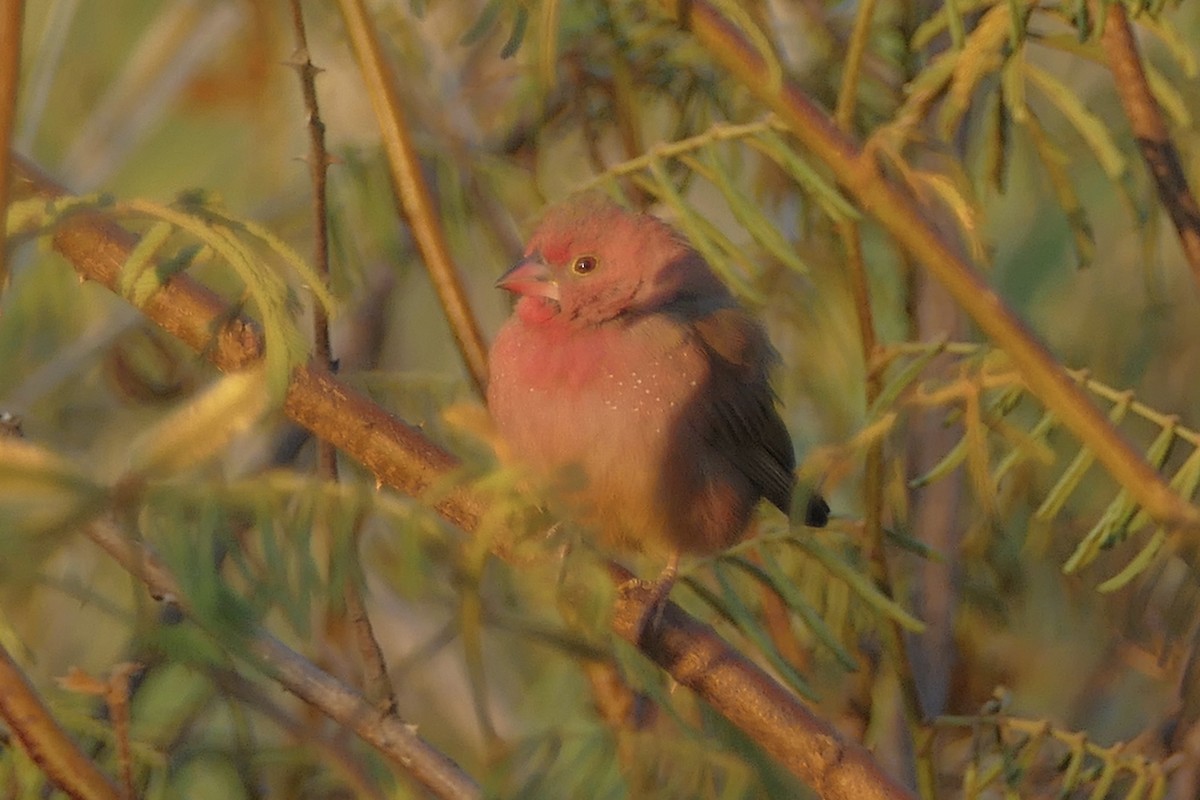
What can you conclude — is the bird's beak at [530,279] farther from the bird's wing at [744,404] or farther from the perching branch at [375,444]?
the perching branch at [375,444]

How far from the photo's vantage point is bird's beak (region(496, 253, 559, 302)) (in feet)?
10.6

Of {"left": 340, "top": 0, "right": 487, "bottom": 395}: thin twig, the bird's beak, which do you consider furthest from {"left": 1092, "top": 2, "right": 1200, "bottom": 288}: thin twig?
the bird's beak

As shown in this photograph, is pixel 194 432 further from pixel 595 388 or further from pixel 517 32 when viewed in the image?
pixel 595 388

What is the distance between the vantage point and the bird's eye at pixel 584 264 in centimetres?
324

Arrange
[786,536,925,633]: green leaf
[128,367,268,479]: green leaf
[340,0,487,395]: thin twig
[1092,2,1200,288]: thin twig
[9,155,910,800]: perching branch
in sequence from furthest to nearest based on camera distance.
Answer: [1092,2,1200,288]: thin twig
[340,0,487,395]: thin twig
[786,536,925,633]: green leaf
[9,155,910,800]: perching branch
[128,367,268,479]: green leaf

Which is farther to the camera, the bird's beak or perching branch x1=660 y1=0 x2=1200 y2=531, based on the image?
the bird's beak

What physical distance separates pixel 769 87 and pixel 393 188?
95 centimetres

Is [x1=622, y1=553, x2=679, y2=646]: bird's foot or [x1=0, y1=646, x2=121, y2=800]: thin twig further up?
[x1=0, y1=646, x2=121, y2=800]: thin twig

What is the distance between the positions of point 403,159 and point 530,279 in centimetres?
86

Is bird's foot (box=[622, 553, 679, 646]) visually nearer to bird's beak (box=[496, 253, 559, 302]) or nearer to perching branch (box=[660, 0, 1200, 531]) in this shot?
perching branch (box=[660, 0, 1200, 531])

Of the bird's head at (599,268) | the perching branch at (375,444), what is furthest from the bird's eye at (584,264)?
the perching branch at (375,444)

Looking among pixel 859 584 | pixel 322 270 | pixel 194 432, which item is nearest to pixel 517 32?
pixel 322 270

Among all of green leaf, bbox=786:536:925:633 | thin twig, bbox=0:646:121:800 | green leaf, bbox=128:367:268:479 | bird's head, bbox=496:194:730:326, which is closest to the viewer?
green leaf, bbox=128:367:268:479

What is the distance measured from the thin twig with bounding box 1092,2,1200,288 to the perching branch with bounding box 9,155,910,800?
3.70ft
